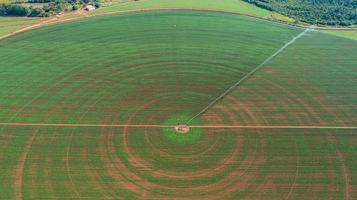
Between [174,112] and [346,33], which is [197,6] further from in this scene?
[174,112]

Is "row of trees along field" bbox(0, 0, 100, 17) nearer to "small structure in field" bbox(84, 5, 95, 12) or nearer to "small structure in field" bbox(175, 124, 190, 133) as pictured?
"small structure in field" bbox(84, 5, 95, 12)

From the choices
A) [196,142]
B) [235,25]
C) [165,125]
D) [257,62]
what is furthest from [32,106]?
[235,25]

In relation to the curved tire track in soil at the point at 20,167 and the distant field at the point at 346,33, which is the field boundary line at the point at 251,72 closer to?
the distant field at the point at 346,33

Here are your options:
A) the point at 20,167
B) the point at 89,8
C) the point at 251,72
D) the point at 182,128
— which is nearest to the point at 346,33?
the point at 251,72

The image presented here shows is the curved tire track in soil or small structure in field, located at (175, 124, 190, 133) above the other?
small structure in field, located at (175, 124, 190, 133)

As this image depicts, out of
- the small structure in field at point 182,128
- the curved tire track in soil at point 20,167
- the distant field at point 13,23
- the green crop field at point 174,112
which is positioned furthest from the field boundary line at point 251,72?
the distant field at point 13,23

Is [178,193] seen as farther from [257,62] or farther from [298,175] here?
[257,62]

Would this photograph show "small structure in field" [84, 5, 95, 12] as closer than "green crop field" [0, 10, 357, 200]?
No

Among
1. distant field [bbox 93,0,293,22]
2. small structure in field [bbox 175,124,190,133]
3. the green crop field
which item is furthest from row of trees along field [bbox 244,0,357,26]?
small structure in field [bbox 175,124,190,133]
